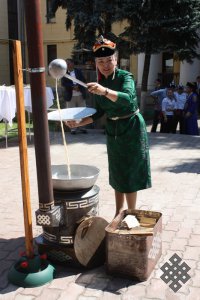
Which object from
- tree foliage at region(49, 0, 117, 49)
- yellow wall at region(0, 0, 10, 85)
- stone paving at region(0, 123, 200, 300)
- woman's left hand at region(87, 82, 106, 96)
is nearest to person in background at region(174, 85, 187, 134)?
stone paving at region(0, 123, 200, 300)

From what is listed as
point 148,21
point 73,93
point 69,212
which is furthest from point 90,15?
point 69,212

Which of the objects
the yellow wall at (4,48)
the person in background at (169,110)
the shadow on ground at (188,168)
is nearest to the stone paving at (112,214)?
the shadow on ground at (188,168)

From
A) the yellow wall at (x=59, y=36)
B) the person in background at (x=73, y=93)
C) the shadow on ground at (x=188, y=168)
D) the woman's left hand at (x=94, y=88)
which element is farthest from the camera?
the yellow wall at (x=59, y=36)

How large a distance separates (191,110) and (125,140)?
7.17 meters

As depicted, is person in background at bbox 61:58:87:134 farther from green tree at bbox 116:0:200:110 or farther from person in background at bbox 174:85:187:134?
green tree at bbox 116:0:200:110

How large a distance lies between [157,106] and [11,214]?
6.69 m

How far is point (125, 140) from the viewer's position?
3525 millimetres

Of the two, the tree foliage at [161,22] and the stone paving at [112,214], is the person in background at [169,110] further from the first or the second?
the tree foliage at [161,22]

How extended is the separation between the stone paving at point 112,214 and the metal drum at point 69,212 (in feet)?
0.96

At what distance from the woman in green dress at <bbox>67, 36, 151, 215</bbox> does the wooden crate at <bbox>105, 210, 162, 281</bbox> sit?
1.63 ft

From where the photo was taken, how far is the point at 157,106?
10664 mm

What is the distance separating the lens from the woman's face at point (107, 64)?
10.9ft

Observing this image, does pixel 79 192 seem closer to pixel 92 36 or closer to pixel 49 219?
pixel 49 219

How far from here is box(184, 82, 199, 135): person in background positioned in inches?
405
